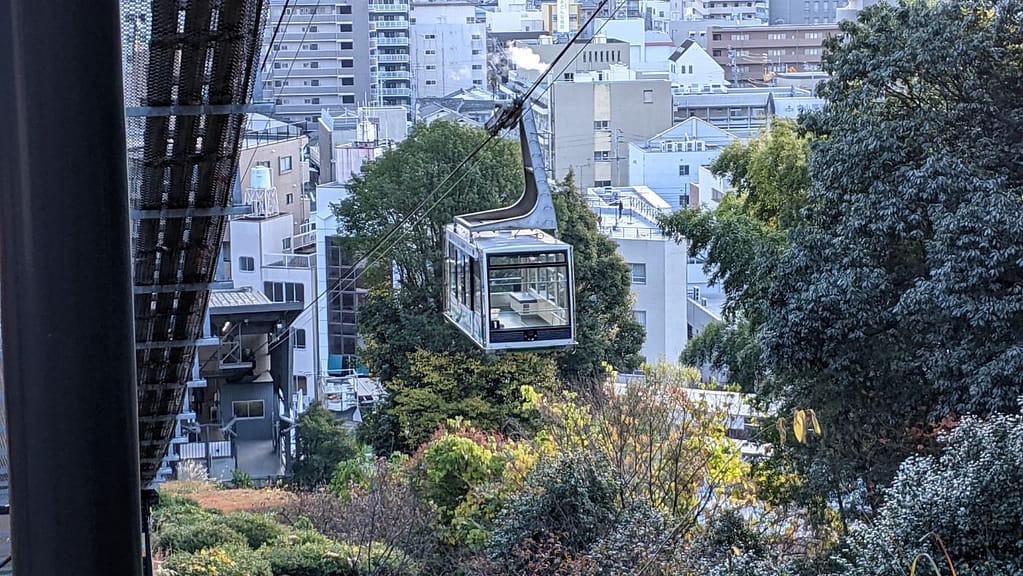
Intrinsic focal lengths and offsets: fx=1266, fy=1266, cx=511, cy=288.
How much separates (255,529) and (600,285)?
30.3 feet

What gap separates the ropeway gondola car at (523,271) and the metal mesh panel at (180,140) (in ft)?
10.6

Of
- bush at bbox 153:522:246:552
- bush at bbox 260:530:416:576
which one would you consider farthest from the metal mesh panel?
bush at bbox 153:522:246:552

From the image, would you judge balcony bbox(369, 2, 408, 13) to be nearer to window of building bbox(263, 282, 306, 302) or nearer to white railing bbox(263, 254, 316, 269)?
white railing bbox(263, 254, 316, 269)

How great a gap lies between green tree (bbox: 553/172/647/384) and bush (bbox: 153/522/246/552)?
9.00 m

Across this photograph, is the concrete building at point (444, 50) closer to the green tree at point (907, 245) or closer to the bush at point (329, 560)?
the bush at point (329, 560)

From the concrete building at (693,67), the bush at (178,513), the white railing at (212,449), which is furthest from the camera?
the concrete building at (693,67)

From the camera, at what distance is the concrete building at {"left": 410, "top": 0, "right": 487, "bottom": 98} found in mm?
50250

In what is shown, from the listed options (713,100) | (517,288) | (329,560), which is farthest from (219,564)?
(713,100)

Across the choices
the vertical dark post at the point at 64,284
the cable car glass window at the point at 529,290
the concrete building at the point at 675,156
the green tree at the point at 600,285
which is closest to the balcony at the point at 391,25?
the concrete building at the point at 675,156

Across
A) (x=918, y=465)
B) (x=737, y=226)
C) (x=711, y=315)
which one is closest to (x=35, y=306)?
(x=918, y=465)

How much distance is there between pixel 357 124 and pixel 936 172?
27.4 metres

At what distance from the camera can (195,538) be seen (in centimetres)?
1073

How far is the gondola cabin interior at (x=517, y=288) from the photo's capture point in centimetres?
934

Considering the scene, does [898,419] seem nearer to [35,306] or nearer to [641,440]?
[641,440]
